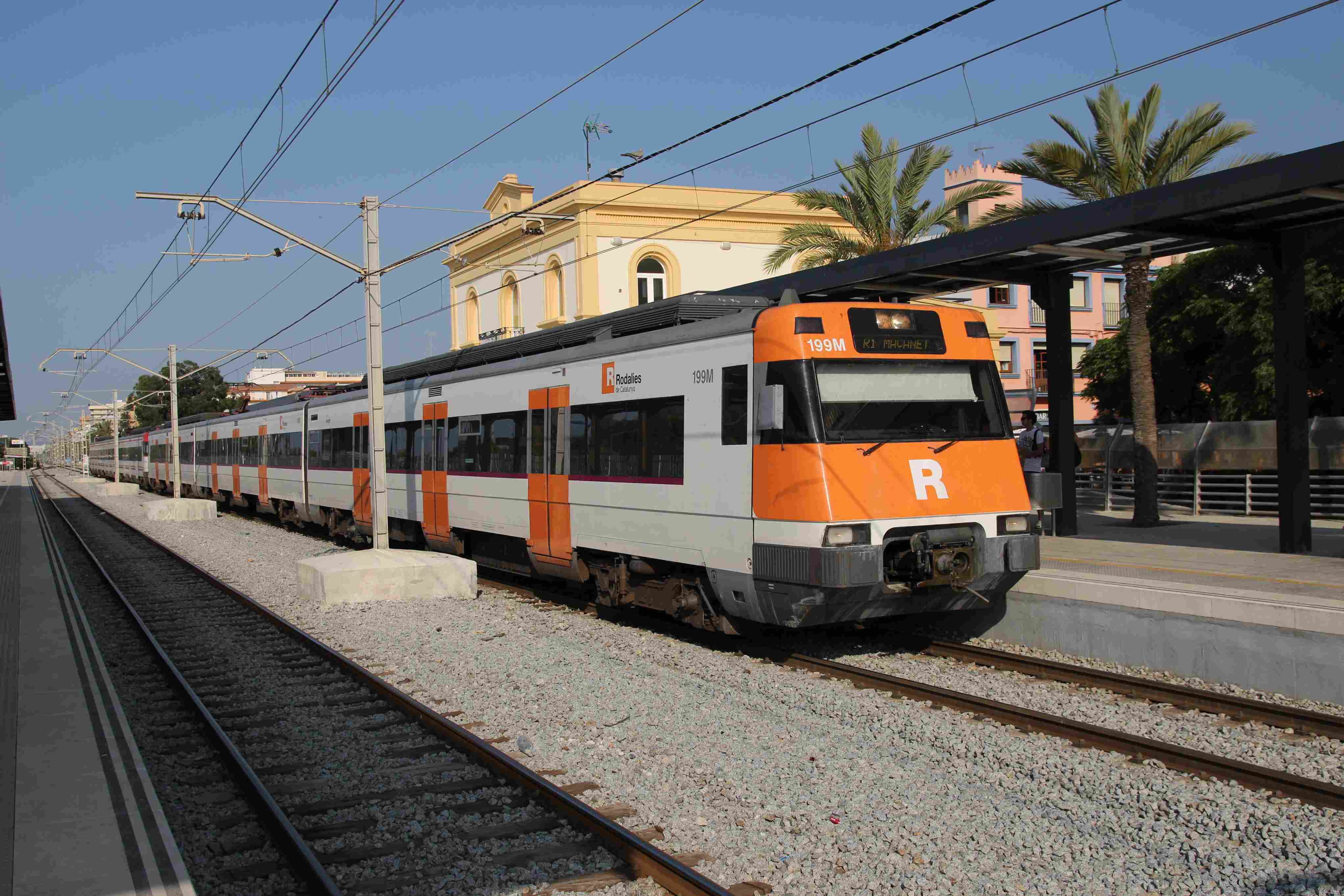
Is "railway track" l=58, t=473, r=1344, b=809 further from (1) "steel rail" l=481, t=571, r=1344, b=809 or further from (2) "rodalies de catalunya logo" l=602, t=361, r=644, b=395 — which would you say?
(2) "rodalies de catalunya logo" l=602, t=361, r=644, b=395

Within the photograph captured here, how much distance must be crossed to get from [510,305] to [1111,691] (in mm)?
37648

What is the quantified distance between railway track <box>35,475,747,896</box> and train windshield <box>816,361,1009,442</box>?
3980 mm

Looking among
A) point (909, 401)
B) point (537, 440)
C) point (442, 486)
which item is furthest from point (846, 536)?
point (442, 486)

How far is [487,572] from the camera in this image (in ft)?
60.0

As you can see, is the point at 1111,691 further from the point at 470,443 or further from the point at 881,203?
the point at 881,203

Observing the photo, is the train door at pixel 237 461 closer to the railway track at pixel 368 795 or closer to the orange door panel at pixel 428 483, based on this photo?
A: the orange door panel at pixel 428 483

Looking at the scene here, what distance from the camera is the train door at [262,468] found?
2927cm

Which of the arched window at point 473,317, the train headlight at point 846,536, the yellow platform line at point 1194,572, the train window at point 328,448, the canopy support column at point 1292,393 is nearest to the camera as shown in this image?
the train headlight at point 846,536

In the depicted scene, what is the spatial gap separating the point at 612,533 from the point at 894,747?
5.16 m

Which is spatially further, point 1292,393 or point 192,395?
point 192,395

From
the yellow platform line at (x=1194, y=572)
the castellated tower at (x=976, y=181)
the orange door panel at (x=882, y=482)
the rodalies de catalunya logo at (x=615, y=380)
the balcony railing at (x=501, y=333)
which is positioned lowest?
the yellow platform line at (x=1194, y=572)

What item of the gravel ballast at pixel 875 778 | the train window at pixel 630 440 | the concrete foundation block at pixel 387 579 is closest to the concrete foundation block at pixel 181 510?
the concrete foundation block at pixel 387 579

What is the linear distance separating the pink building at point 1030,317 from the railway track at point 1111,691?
3971 centimetres

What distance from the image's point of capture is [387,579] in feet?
47.5
